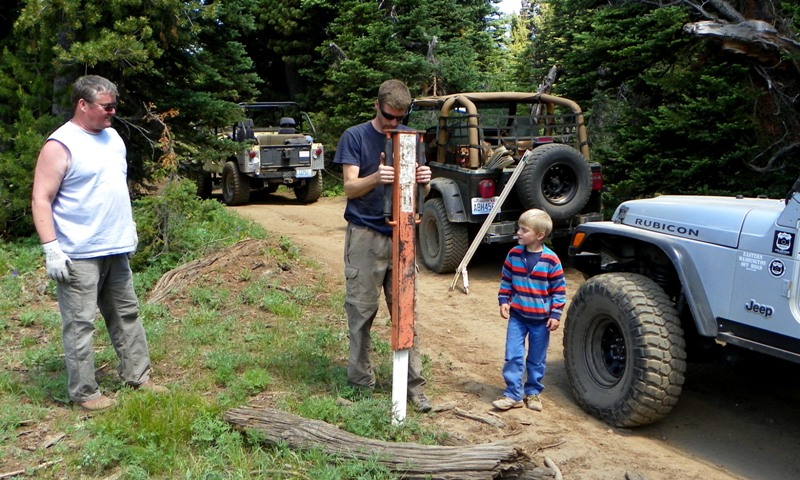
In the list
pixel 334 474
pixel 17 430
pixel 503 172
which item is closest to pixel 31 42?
pixel 503 172

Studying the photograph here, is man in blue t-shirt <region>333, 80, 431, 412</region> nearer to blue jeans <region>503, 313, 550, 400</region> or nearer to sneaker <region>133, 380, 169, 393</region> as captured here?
blue jeans <region>503, 313, 550, 400</region>

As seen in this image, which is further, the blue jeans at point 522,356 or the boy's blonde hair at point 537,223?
the blue jeans at point 522,356

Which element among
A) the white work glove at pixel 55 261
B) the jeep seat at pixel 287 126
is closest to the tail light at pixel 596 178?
the white work glove at pixel 55 261

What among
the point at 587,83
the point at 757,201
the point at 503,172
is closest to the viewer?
the point at 757,201

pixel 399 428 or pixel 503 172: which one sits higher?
pixel 503 172

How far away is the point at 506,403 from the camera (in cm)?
479

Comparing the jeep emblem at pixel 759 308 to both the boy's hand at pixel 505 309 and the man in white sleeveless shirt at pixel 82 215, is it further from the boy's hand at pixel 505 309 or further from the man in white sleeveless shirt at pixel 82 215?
the man in white sleeveless shirt at pixel 82 215

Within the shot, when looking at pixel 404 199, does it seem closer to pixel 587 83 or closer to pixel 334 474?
pixel 334 474

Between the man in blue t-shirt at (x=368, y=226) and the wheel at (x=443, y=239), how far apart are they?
4231 millimetres

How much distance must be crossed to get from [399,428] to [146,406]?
145 centimetres

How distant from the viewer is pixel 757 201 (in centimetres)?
480

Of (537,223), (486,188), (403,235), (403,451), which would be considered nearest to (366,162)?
(403,235)

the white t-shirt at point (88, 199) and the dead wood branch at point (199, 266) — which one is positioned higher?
the white t-shirt at point (88, 199)

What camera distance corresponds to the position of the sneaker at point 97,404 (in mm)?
4383
